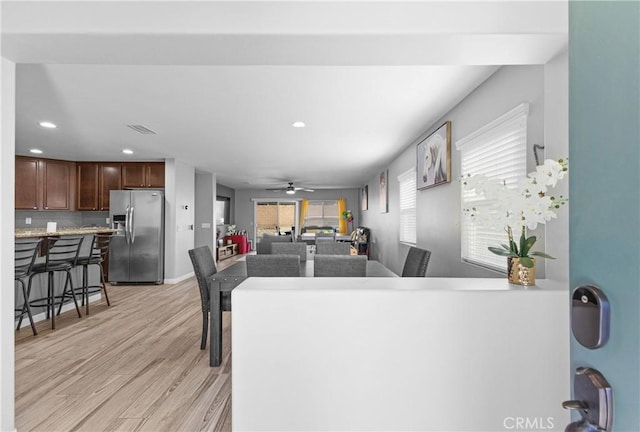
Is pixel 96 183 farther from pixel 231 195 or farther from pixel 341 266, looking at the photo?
pixel 341 266

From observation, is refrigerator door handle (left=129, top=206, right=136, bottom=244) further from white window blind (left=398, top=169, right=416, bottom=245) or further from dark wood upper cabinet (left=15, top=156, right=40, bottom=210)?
white window blind (left=398, top=169, right=416, bottom=245)

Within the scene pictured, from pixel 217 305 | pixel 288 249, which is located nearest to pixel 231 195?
pixel 288 249

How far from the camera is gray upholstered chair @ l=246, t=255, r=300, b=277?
2.71 meters

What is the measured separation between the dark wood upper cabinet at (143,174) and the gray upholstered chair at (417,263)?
208 inches

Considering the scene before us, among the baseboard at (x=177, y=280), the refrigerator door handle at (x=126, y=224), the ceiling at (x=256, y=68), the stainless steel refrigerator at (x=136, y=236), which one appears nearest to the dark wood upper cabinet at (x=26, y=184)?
the ceiling at (x=256, y=68)

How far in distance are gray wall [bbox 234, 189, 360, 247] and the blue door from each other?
1150 centimetres

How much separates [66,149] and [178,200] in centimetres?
186

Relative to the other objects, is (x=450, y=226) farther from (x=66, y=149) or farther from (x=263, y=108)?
(x=66, y=149)

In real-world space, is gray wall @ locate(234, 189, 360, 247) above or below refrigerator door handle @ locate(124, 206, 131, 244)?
above

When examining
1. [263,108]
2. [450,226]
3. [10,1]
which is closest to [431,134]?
[450,226]

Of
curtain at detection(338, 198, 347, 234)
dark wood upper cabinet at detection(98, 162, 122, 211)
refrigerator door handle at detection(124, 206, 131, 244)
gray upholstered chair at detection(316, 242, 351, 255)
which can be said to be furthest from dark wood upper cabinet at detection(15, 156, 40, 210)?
curtain at detection(338, 198, 347, 234)

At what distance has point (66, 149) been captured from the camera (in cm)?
534

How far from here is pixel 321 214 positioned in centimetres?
1251

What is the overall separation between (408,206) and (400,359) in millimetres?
3818
